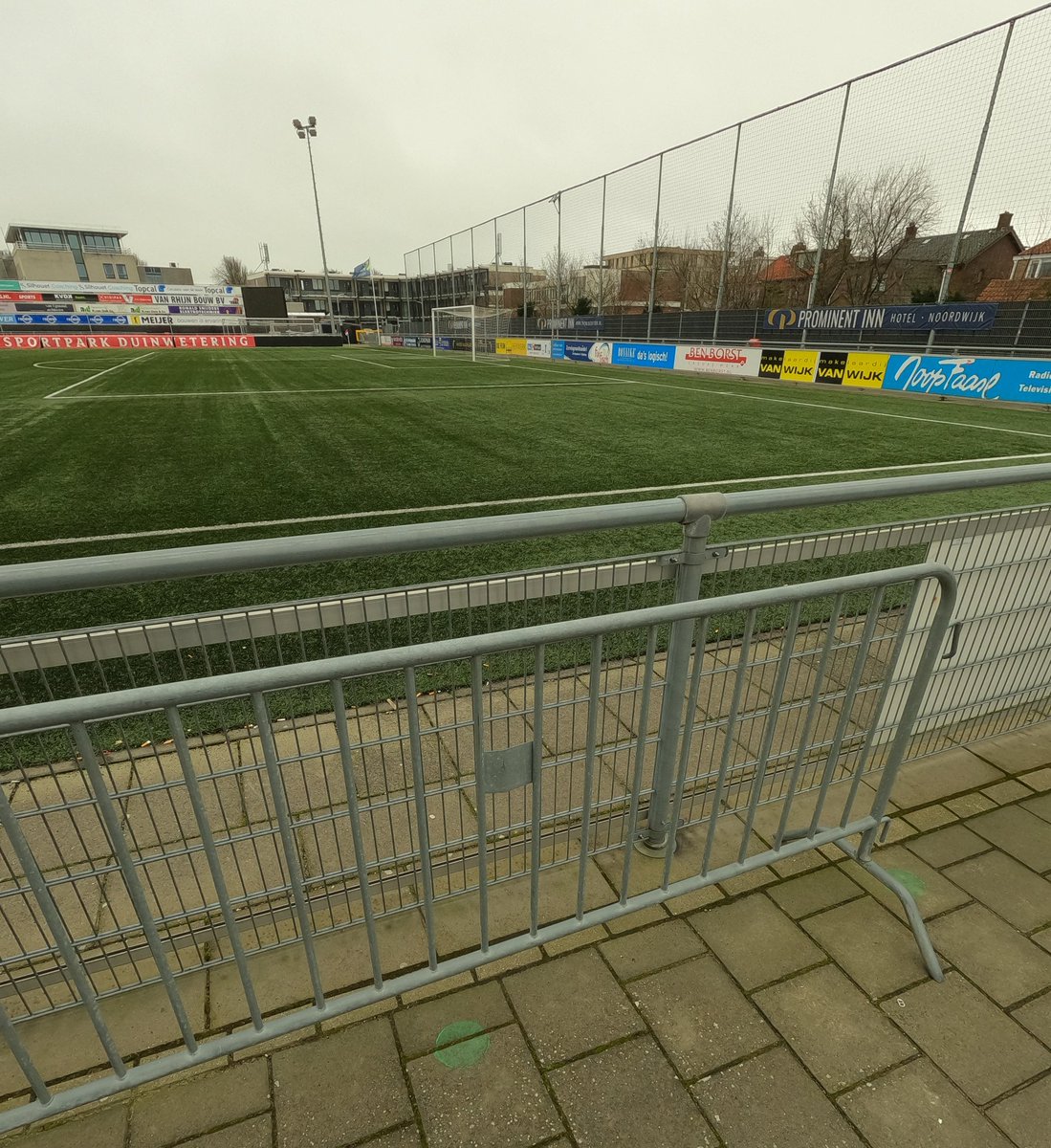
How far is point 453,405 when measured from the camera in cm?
1466

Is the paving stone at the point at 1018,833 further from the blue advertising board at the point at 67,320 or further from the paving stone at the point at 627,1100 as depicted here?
the blue advertising board at the point at 67,320

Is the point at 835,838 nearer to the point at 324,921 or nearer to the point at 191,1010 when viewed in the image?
the point at 324,921

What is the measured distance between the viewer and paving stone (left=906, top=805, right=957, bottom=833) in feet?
8.54

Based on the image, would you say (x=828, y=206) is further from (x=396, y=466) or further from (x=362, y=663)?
(x=362, y=663)

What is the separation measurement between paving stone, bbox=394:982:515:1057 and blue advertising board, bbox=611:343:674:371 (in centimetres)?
2484

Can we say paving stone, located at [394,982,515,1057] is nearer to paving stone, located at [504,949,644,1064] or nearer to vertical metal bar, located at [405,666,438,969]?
paving stone, located at [504,949,644,1064]

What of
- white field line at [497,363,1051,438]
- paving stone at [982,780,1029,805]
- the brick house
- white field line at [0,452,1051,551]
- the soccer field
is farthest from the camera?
the brick house

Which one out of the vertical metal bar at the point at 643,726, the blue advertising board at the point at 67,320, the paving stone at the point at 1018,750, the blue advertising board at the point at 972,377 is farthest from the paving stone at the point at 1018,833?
the blue advertising board at the point at 67,320

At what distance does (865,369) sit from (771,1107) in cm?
1945

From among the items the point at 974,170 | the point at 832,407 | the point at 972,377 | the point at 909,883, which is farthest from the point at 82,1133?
the point at 974,170

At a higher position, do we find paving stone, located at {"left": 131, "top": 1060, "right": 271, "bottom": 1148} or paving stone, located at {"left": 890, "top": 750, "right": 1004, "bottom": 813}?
paving stone, located at {"left": 131, "top": 1060, "right": 271, "bottom": 1148}

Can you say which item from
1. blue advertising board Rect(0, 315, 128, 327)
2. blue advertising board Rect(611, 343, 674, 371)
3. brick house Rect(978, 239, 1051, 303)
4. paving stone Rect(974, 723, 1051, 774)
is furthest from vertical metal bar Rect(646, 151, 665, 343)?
blue advertising board Rect(0, 315, 128, 327)

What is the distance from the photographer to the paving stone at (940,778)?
9.04 feet

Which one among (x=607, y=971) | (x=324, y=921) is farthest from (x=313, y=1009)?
(x=607, y=971)
